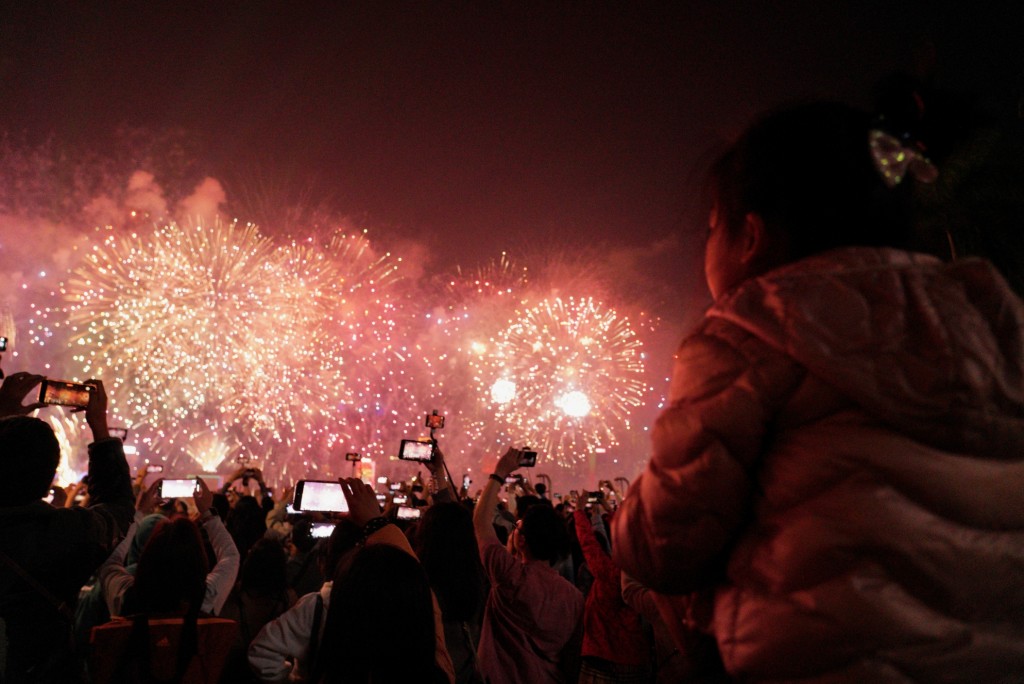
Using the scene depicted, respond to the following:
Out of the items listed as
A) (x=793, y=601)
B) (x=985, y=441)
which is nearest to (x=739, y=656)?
(x=793, y=601)

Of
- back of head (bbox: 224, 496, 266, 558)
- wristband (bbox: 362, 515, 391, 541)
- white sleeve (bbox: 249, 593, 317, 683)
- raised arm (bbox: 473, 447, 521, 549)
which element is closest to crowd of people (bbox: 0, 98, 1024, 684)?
white sleeve (bbox: 249, 593, 317, 683)

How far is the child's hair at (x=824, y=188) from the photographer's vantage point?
5.05ft

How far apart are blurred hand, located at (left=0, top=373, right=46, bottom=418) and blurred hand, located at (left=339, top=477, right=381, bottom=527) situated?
171cm

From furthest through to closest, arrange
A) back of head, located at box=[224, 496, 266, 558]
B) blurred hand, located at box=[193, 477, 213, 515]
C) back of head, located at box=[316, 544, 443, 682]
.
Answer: back of head, located at box=[224, 496, 266, 558], blurred hand, located at box=[193, 477, 213, 515], back of head, located at box=[316, 544, 443, 682]

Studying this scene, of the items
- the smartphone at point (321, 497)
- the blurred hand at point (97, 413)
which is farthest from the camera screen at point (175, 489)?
the blurred hand at point (97, 413)

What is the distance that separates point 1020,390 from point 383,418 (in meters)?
42.5

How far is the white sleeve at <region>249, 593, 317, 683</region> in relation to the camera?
2467mm

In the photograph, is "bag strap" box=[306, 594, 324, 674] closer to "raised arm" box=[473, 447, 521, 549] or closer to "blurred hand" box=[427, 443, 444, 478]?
"raised arm" box=[473, 447, 521, 549]

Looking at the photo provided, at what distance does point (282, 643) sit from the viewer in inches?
99.3

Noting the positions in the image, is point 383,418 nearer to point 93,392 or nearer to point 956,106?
point 93,392

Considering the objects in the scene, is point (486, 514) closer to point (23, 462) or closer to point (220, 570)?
point (220, 570)

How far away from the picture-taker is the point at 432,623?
81.4 inches

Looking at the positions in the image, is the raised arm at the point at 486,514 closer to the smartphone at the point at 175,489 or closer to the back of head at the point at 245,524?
the back of head at the point at 245,524

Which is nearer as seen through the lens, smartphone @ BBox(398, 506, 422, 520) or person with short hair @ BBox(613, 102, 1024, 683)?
person with short hair @ BBox(613, 102, 1024, 683)
